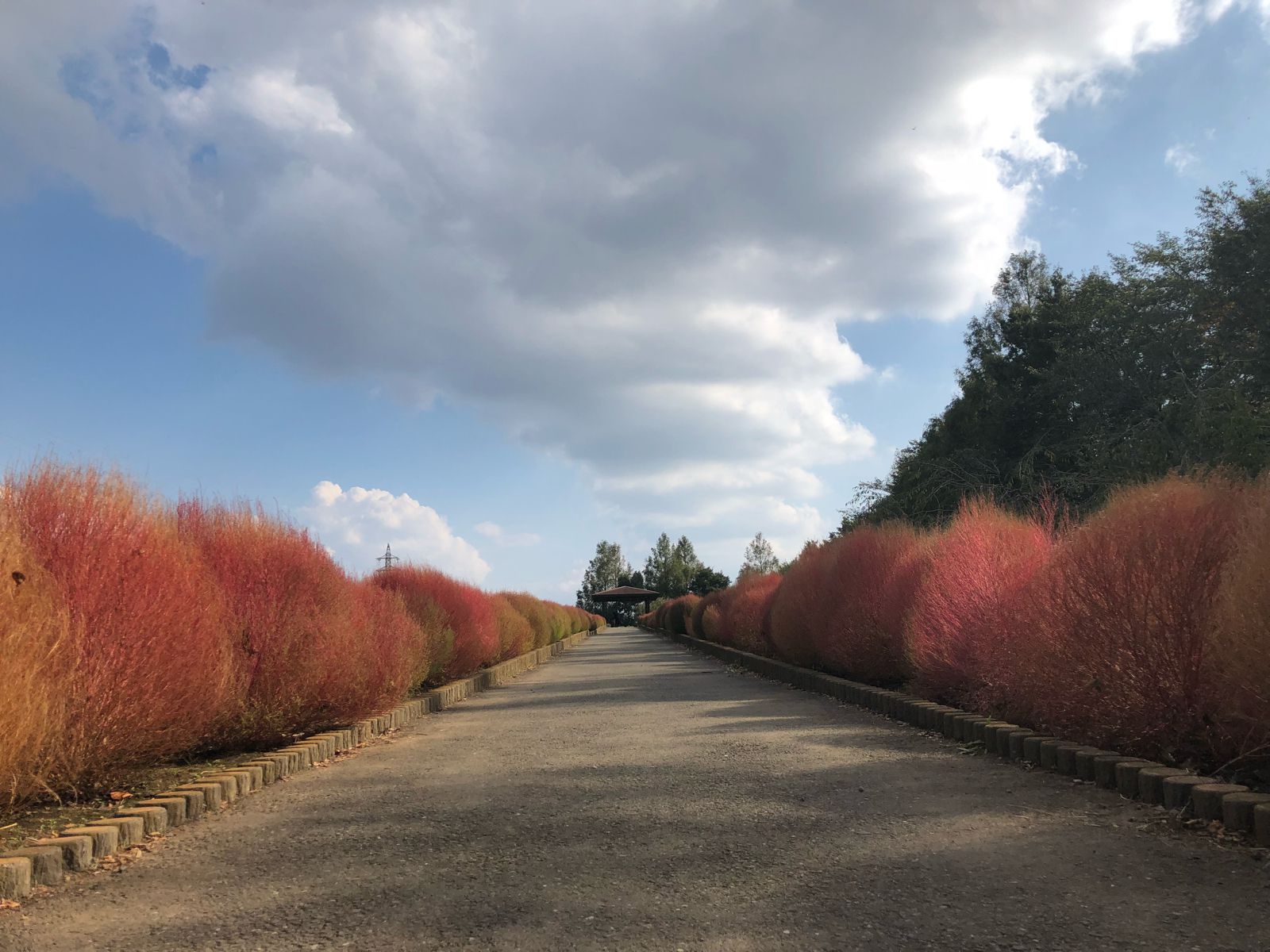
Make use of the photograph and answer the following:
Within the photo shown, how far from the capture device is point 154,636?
5621 mm

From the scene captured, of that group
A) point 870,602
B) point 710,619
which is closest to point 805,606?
point 870,602

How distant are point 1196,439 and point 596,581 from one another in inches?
3863

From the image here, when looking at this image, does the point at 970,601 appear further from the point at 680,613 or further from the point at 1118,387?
the point at 680,613

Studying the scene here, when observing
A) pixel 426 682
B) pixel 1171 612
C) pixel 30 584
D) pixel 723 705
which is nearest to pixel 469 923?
pixel 30 584

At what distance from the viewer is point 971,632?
8664mm

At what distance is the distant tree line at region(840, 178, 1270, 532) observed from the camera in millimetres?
20641

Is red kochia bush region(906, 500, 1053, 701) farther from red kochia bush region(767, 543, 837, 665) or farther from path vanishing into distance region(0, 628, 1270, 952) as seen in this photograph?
red kochia bush region(767, 543, 837, 665)

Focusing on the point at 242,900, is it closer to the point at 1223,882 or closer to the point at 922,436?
the point at 1223,882

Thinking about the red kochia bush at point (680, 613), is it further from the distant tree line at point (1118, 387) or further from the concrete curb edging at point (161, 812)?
the concrete curb edging at point (161, 812)

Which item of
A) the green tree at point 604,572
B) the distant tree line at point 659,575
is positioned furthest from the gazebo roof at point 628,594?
the green tree at point 604,572

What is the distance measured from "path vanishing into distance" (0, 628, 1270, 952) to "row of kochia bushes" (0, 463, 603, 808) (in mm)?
799

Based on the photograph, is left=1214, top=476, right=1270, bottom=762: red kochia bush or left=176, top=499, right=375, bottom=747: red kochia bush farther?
left=176, top=499, right=375, bottom=747: red kochia bush

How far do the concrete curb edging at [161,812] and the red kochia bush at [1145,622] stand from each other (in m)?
5.85

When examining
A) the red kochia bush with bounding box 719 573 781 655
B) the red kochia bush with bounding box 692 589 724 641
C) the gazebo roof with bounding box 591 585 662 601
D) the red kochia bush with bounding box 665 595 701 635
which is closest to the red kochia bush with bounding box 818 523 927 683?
the red kochia bush with bounding box 719 573 781 655
